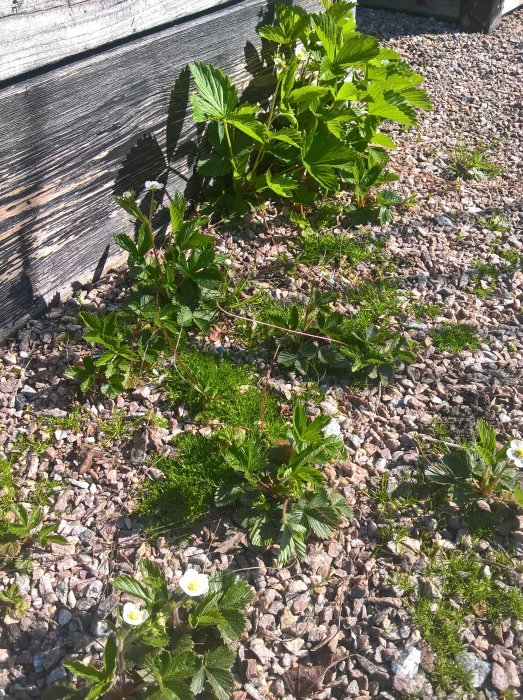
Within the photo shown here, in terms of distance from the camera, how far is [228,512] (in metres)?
2.05

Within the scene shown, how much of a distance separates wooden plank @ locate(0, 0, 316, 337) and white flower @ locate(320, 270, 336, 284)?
2.58 feet

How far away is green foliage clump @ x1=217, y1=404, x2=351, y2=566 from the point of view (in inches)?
76.2

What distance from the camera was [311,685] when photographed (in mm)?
1711

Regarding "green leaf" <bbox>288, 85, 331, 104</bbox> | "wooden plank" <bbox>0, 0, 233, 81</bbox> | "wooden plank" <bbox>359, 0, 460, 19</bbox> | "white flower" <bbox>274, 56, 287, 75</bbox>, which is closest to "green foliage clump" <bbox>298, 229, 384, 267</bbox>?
"green leaf" <bbox>288, 85, 331, 104</bbox>

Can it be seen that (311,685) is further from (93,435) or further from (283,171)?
(283,171)

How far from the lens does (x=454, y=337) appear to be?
2.67 m

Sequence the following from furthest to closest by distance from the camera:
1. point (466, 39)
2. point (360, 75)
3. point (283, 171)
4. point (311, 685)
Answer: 1. point (466, 39)
2. point (360, 75)
3. point (283, 171)
4. point (311, 685)

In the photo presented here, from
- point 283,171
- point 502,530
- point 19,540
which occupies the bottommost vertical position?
point 502,530

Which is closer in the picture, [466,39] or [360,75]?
[360,75]

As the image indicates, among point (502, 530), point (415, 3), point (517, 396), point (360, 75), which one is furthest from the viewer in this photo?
point (415, 3)

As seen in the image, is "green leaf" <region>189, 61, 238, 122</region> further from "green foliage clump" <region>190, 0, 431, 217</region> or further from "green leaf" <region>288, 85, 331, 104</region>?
"green leaf" <region>288, 85, 331, 104</region>

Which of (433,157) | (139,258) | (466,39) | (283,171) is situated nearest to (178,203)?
(139,258)

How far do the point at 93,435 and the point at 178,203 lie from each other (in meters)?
0.94

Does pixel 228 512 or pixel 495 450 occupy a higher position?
pixel 228 512
